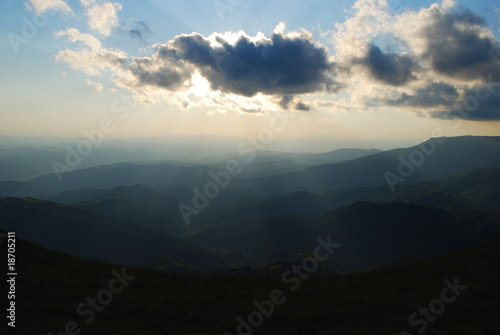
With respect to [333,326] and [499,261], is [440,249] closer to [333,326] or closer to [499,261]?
[499,261]

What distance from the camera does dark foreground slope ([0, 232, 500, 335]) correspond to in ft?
54.6

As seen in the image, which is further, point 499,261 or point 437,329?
point 499,261

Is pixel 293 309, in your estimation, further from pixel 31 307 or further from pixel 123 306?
pixel 31 307

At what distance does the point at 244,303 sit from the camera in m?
21.9

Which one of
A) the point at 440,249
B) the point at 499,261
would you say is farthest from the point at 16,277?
the point at 440,249

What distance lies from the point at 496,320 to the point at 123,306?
81.8 feet

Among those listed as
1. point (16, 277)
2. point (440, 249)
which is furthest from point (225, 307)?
point (440, 249)

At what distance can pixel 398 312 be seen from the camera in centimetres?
1962

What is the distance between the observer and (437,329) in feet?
53.3

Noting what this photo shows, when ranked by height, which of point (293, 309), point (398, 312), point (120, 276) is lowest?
point (398, 312)

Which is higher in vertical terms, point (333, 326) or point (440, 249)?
point (333, 326)

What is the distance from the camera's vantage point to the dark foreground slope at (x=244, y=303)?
16656 mm

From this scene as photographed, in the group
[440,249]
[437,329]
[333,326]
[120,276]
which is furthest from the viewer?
[440,249]

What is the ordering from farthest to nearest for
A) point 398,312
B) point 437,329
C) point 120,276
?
point 120,276 → point 398,312 → point 437,329
